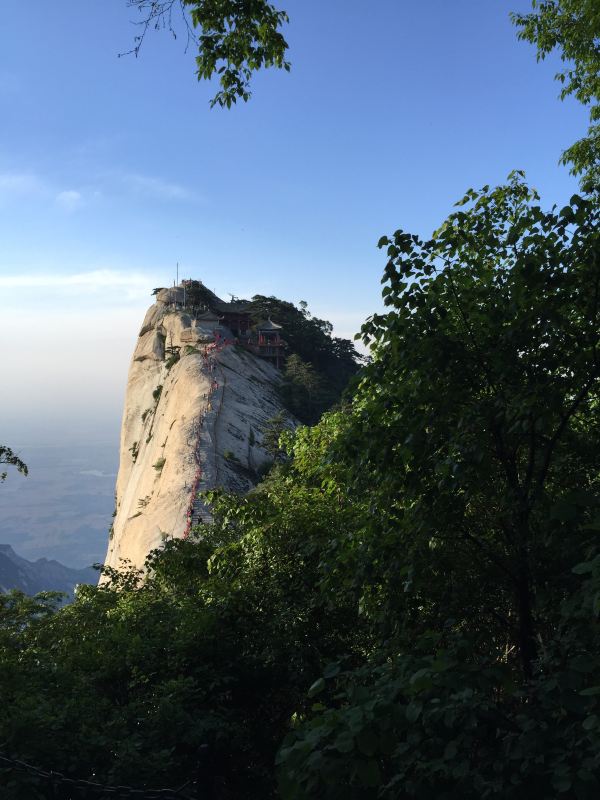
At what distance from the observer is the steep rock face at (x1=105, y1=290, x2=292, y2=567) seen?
3066cm

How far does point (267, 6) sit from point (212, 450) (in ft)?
93.3

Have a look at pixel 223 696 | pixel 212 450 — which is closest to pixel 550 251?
pixel 223 696

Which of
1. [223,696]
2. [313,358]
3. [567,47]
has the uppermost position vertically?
[313,358]

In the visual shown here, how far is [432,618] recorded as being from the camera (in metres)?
6.45

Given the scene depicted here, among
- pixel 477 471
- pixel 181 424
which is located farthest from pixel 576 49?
pixel 181 424

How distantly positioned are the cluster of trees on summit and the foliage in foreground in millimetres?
21

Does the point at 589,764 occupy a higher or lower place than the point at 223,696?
higher

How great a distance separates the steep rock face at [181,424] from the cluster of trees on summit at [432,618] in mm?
12454

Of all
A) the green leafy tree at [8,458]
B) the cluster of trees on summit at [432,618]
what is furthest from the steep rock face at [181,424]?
the cluster of trees on summit at [432,618]

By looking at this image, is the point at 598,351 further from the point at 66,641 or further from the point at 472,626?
the point at 66,641

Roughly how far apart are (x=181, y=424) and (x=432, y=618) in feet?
106

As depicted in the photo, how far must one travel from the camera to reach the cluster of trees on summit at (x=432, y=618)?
3.14m

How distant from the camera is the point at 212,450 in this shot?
3381cm

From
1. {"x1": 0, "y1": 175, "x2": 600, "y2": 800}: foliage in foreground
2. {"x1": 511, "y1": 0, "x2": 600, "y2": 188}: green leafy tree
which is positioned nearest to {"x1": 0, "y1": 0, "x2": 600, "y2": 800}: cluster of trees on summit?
{"x1": 0, "y1": 175, "x2": 600, "y2": 800}: foliage in foreground
